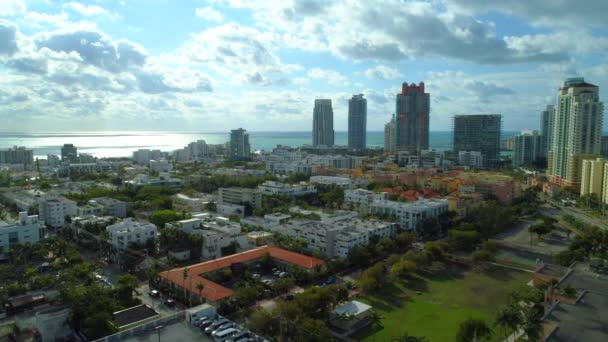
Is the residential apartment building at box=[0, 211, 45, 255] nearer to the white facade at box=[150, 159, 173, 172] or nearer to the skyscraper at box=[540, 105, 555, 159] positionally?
the white facade at box=[150, 159, 173, 172]

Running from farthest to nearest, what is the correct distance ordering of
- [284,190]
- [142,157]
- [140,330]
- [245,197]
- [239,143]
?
[239,143] < [142,157] < [284,190] < [245,197] < [140,330]

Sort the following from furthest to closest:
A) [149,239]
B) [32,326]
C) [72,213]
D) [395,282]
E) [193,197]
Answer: [193,197]
[72,213]
[149,239]
[395,282]
[32,326]

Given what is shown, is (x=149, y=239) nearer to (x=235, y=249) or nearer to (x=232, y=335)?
(x=235, y=249)

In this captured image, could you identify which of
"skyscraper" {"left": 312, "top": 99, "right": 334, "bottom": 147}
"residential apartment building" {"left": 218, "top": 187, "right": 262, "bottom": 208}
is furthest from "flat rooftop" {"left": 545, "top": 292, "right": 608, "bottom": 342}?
"skyscraper" {"left": 312, "top": 99, "right": 334, "bottom": 147}

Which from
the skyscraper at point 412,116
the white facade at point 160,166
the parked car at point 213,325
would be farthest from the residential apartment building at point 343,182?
the skyscraper at point 412,116

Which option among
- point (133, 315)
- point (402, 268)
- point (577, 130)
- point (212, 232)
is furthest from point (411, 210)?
point (577, 130)

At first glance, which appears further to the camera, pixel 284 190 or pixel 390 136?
pixel 390 136

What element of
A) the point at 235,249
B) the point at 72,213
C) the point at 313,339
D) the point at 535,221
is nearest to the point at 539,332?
the point at 313,339

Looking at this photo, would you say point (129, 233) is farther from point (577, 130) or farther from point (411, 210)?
point (577, 130)
